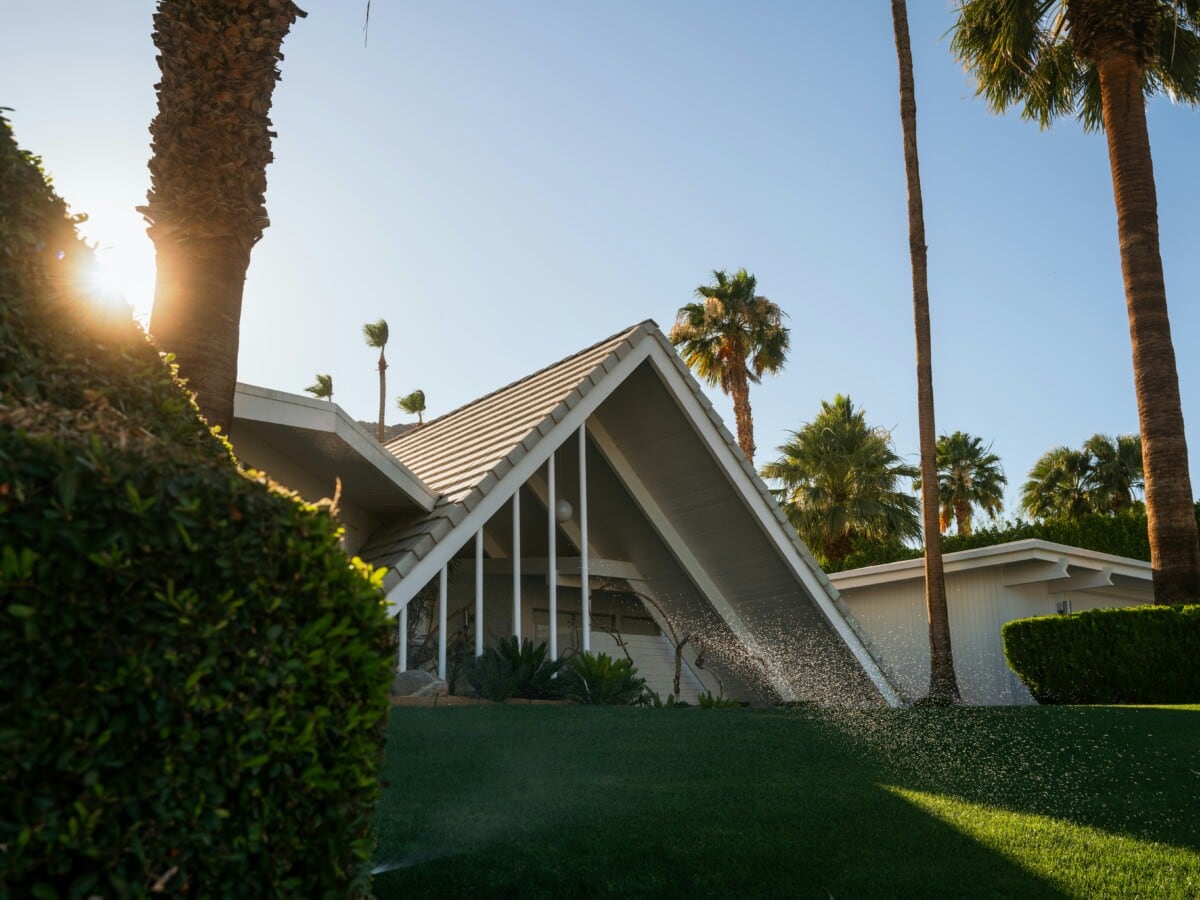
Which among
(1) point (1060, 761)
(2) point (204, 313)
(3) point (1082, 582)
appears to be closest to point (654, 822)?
(1) point (1060, 761)

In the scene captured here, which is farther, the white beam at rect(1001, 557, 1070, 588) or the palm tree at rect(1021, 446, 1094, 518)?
the palm tree at rect(1021, 446, 1094, 518)

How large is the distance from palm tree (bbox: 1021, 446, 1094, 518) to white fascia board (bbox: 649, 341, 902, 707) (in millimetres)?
26915

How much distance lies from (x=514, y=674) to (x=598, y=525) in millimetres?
4559

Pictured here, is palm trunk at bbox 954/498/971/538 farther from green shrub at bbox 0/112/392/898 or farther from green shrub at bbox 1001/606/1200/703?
green shrub at bbox 0/112/392/898

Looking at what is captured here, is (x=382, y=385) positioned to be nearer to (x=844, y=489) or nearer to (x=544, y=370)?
(x=844, y=489)

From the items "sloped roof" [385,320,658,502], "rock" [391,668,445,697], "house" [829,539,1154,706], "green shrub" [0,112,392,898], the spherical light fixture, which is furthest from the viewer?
"house" [829,539,1154,706]

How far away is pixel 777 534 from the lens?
1380cm

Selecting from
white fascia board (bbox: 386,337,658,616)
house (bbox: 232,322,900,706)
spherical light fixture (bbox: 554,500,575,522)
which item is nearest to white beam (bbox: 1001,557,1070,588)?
house (bbox: 232,322,900,706)

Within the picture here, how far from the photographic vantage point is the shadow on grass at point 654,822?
5.40 meters

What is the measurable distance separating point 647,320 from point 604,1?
3789 millimetres

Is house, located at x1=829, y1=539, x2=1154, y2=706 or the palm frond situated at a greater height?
the palm frond

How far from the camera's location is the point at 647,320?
13258 mm

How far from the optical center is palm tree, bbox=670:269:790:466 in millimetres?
33812

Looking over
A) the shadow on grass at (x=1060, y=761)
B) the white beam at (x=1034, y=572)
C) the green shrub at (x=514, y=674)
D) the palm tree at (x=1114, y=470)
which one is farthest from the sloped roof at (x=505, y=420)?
the palm tree at (x=1114, y=470)
